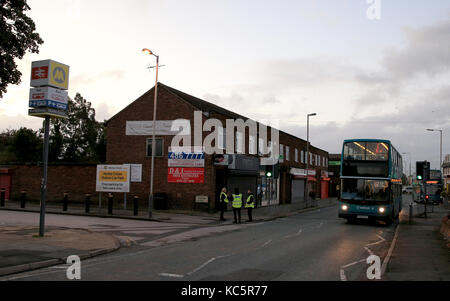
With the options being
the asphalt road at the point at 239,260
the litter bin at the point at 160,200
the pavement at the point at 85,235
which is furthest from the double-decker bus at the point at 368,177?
the litter bin at the point at 160,200

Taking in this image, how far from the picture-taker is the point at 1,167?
30.7 metres

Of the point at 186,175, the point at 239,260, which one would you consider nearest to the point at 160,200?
the point at 186,175

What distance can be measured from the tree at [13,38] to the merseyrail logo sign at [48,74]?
3422 millimetres

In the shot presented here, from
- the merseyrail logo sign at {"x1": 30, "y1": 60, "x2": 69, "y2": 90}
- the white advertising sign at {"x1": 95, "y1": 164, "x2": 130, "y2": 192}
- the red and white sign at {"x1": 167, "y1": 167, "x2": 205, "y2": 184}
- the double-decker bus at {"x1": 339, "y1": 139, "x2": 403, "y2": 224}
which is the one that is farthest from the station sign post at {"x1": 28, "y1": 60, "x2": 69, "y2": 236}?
the double-decker bus at {"x1": 339, "y1": 139, "x2": 403, "y2": 224}

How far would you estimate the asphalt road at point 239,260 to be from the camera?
26.6ft

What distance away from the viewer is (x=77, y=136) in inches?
2228

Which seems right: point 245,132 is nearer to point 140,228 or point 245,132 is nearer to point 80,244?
point 140,228

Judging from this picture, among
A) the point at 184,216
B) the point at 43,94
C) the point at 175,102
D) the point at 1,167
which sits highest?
the point at 175,102

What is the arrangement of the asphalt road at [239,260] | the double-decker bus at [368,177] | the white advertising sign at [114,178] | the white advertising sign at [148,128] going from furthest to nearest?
the white advertising sign at [148,128]
the white advertising sign at [114,178]
the double-decker bus at [368,177]
the asphalt road at [239,260]

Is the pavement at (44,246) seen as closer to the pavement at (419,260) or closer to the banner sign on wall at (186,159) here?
the pavement at (419,260)

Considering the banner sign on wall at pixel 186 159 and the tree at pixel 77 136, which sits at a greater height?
the tree at pixel 77 136

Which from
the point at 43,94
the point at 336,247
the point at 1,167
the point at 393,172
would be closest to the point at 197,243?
the point at 336,247

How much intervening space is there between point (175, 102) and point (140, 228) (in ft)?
37.6

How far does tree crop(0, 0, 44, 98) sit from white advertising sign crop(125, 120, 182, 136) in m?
10.8
